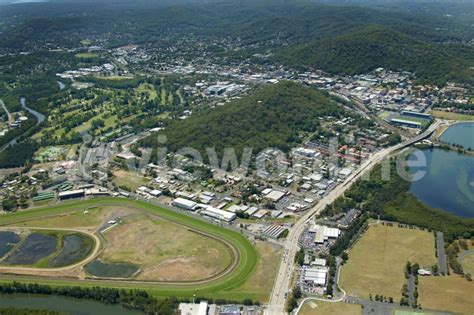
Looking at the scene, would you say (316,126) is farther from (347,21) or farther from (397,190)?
(347,21)

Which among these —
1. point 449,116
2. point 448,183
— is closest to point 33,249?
point 448,183

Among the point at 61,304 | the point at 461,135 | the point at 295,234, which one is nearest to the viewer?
the point at 61,304

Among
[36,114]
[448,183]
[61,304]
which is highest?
[36,114]

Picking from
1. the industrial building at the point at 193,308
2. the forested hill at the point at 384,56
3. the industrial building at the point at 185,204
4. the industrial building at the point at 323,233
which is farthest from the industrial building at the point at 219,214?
the forested hill at the point at 384,56

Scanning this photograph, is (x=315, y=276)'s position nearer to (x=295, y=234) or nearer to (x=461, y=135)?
(x=295, y=234)

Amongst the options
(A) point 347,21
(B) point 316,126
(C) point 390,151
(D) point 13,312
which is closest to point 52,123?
(B) point 316,126

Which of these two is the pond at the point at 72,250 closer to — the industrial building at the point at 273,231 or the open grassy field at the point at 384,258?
the industrial building at the point at 273,231

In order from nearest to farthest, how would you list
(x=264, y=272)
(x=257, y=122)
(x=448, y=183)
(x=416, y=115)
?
(x=264, y=272)
(x=448, y=183)
(x=257, y=122)
(x=416, y=115)
